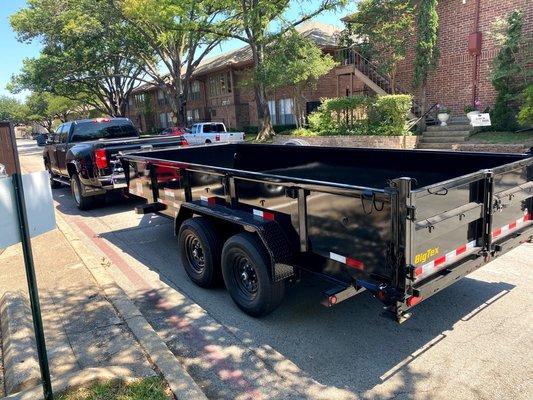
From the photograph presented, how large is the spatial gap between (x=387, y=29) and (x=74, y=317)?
17.9 m

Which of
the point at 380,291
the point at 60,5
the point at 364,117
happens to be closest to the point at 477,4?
the point at 364,117

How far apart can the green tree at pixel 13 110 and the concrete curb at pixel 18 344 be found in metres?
120

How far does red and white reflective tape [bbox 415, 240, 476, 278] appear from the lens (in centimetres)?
339

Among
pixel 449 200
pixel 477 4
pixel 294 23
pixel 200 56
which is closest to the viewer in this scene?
pixel 449 200

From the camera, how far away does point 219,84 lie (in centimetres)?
3834

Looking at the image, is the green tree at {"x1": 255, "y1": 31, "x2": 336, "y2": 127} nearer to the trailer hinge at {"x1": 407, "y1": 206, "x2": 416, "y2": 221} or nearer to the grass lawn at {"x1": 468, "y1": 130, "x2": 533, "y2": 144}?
the grass lawn at {"x1": 468, "y1": 130, "x2": 533, "y2": 144}

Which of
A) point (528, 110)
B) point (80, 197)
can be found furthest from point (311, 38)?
point (80, 197)

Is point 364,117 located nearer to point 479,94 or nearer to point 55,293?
point 479,94

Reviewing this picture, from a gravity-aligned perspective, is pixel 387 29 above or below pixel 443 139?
above

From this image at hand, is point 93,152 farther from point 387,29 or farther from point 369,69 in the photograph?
point 369,69

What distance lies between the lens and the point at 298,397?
331cm

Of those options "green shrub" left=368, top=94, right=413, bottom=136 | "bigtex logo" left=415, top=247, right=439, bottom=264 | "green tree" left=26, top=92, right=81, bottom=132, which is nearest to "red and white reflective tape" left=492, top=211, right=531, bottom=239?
"bigtex logo" left=415, top=247, right=439, bottom=264

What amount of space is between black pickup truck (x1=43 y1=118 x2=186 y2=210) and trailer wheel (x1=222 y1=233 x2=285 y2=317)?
540 centimetres

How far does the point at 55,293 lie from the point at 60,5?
33.6 meters
